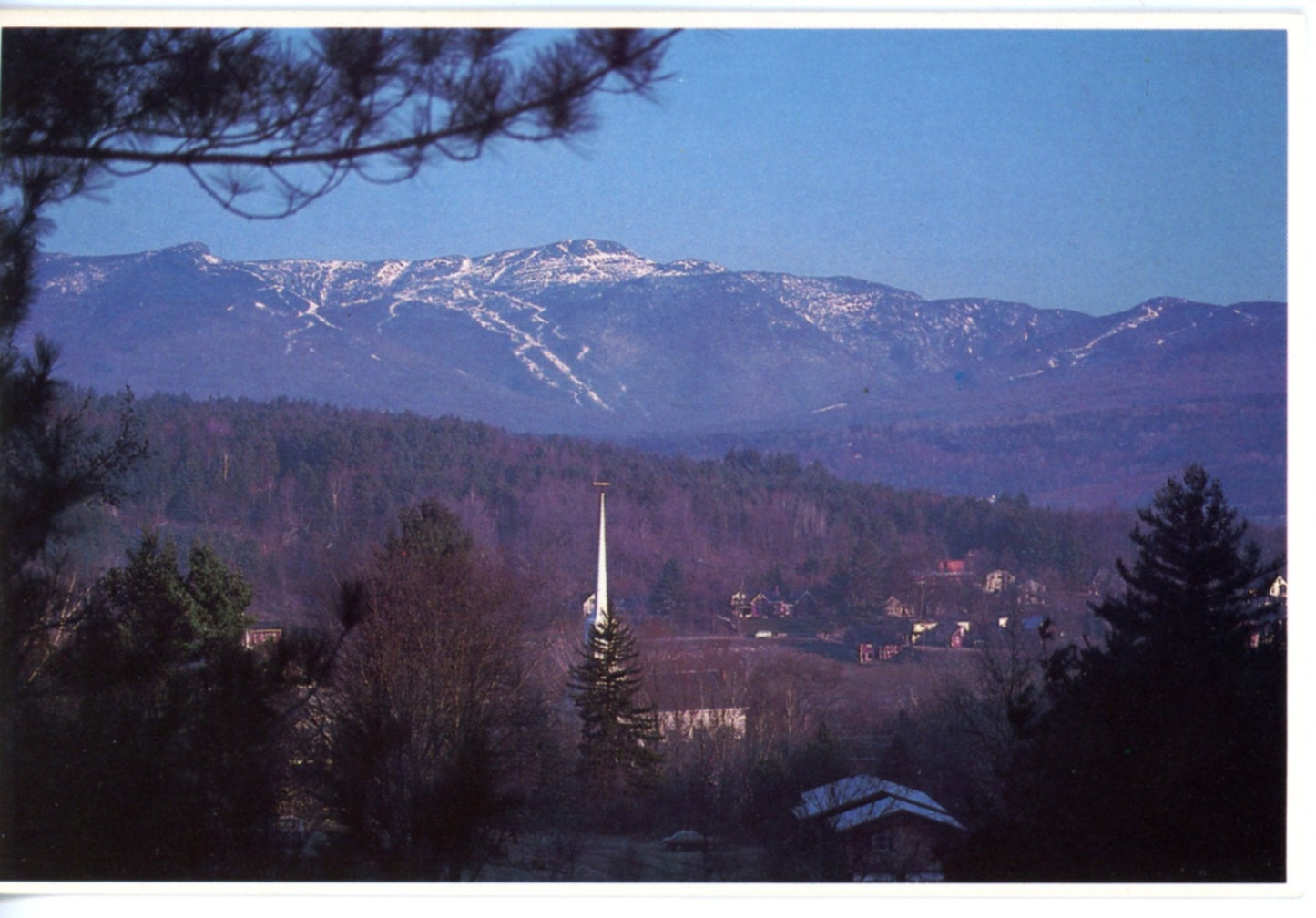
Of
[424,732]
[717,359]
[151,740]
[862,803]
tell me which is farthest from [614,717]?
[151,740]

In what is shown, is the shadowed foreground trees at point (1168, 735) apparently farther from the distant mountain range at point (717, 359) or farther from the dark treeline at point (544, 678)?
the distant mountain range at point (717, 359)

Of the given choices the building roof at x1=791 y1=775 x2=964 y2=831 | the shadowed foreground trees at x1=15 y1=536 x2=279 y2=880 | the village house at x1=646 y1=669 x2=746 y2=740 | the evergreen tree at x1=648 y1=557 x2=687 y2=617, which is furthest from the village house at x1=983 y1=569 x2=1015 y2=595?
the shadowed foreground trees at x1=15 y1=536 x2=279 y2=880

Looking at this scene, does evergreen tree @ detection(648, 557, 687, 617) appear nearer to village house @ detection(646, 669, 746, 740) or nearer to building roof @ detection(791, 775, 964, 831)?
village house @ detection(646, 669, 746, 740)

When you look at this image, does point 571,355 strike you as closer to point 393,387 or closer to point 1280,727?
point 393,387

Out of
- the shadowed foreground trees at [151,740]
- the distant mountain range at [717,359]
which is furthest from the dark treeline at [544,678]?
the distant mountain range at [717,359]
